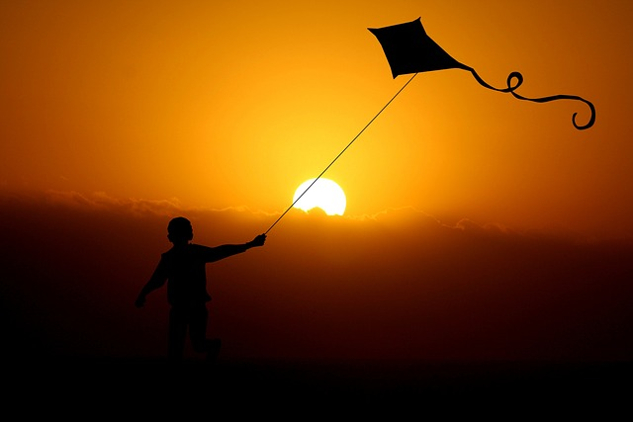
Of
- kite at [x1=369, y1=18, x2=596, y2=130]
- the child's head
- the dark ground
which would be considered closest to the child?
the child's head

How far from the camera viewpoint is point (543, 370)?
506 inches

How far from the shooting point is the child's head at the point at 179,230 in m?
10.3

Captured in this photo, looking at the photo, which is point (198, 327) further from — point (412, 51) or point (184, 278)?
point (412, 51)

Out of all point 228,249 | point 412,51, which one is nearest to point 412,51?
point 412,51

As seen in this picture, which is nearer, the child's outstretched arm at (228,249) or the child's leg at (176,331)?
the child's leg at (176,331)

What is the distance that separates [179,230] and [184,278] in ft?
1.98

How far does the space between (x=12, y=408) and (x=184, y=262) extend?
321cm

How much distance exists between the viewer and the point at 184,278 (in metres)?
10.4

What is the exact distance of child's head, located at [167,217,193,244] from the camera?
33.8 feet

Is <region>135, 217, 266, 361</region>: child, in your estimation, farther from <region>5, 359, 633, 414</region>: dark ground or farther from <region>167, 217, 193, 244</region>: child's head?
<region>5, 359, 633, 414</region>: dark ground

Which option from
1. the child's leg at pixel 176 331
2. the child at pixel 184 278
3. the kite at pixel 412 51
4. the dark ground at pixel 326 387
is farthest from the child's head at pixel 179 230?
the kite at pixel 412 51

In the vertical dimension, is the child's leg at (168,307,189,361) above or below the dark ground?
above

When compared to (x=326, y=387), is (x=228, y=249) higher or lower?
higher

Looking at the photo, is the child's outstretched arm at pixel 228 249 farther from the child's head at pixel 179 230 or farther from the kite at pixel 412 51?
the kite at pixel 412 51
